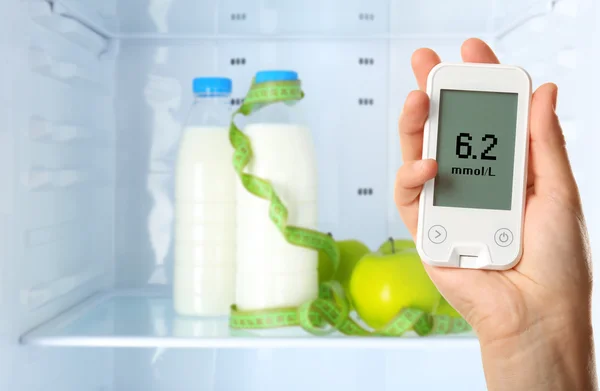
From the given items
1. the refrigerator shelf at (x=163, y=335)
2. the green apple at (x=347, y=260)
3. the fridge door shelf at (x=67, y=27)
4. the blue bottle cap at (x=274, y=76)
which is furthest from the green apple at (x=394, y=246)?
the fridge door shelf at (x=67, y=27)

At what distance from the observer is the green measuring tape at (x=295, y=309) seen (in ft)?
3.22

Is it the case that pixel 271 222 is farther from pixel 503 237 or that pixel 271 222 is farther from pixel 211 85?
pixel 503 237

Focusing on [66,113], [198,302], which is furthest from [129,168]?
[198,302]

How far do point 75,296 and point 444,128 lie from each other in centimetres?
71

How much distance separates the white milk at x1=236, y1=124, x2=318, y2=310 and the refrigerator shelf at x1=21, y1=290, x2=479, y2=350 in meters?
0.06

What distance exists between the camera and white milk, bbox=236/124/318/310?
1.04 meters

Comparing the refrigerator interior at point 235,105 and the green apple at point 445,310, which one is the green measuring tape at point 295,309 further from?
the refrigerator interior at point 235,105

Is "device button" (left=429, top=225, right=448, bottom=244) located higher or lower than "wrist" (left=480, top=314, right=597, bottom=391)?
higher

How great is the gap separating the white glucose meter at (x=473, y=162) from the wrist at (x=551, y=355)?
85mm

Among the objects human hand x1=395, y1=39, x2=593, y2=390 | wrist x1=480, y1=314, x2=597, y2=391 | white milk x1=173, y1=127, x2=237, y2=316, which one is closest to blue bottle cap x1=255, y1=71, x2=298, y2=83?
white milk x1=173, y1=127, x2=237, y2=316

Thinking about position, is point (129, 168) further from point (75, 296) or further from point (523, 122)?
point (523, 122)

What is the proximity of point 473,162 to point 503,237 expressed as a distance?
8cm

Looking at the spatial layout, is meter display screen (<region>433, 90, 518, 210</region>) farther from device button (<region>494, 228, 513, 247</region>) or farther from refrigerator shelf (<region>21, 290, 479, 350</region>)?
refrigerator shelf (<region>21, 290, 479, 350</region>)

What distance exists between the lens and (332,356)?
4.33ft
